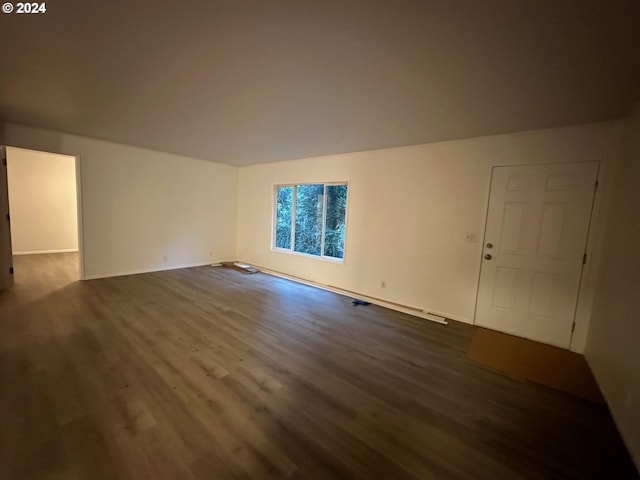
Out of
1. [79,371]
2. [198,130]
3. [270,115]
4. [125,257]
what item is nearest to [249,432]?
[79,371]

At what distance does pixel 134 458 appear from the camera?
140cm

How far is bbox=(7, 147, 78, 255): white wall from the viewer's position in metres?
6.00

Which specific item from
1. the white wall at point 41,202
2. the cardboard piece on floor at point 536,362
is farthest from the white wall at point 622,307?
the white wall at point 41,202

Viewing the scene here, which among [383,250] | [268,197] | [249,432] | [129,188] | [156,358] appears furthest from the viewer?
[268,197]

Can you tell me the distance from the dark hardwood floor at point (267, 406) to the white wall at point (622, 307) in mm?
211

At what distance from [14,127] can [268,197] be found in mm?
4037

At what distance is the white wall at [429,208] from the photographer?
9.52 ft

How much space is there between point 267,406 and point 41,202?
8.21 m

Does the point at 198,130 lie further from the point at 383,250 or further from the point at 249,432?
the point at 249,432

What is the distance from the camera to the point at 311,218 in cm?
532

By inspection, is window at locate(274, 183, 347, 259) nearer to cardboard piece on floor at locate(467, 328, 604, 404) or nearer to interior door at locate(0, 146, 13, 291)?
cardboard piece on floor at locate(467, 328, 604, 404)

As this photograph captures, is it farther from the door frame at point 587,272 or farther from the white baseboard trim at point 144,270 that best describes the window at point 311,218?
the door frame at point 587,272

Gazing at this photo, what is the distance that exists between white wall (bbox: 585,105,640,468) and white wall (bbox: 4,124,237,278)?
21.6ft

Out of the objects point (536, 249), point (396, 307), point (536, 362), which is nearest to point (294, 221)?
point (396, 307)
